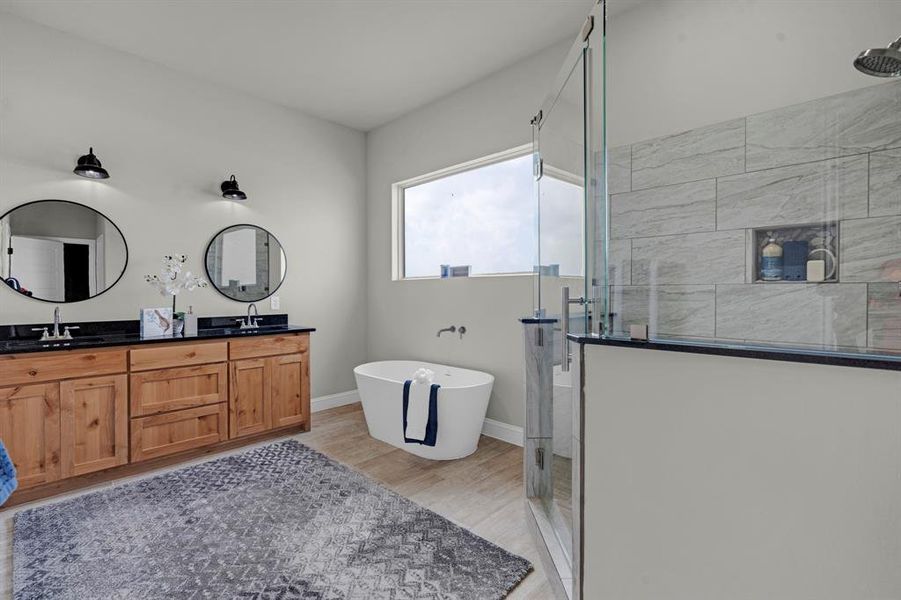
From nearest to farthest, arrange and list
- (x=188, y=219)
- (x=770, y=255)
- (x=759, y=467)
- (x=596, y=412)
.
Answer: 1. (x=759, y=467)
2. (x=596, y=412)
3. (x=770, y=255)
4. (x=188, y=219)

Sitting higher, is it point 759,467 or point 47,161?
point 47,161

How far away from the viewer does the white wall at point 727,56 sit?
6.07ft

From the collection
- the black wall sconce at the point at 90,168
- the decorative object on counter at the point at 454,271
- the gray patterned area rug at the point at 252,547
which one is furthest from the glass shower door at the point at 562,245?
the black wall sconce at the point at 90,168

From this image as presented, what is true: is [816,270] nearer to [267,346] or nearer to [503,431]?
[503,431]

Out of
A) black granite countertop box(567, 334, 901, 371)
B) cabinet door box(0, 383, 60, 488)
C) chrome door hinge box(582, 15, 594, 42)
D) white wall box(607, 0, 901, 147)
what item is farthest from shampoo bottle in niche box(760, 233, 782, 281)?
cabinet door box(0, 383, 60, 488)

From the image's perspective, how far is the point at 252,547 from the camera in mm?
1957

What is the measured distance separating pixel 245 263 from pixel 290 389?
123 cm

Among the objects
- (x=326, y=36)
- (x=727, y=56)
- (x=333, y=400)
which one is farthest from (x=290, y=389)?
(x=727, y=56)

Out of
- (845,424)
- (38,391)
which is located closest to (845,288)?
(845,424)

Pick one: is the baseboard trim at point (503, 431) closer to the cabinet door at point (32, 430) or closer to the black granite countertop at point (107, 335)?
the black granite countertop at point (107, 335)

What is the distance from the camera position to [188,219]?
3.49 metres

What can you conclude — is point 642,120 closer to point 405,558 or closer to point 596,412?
point 596,412

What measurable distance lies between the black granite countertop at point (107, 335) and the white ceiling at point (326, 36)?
2.04 m

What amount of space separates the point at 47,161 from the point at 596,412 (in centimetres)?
380
